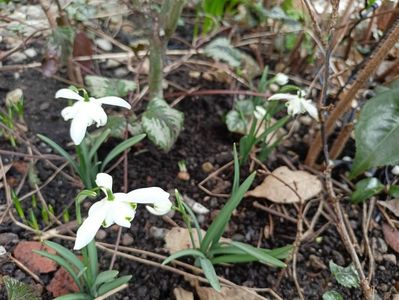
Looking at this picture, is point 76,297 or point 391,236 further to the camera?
point 391,236

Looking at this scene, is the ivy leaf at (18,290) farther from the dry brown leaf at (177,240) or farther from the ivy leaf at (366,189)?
the ivy leaf at (366,189)

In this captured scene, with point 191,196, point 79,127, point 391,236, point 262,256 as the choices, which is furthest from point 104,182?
point 391,236

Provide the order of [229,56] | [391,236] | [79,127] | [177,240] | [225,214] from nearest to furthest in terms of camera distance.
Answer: [79,127]
[225,214]
[177,240]
[391,236]
[229,56]

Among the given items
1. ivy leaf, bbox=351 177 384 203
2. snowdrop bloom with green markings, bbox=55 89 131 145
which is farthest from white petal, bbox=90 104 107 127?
ivy leaf, bbox=351 177 384 203

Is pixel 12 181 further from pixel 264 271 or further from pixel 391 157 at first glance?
pixel 391 157

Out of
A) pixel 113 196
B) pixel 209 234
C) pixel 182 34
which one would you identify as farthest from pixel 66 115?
pixel 182 34

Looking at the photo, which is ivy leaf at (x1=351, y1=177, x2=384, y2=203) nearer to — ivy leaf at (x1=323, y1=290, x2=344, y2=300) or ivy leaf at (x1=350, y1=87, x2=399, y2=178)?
ivy leaf at (x1=350, y1=87, x2=399, y2=178)

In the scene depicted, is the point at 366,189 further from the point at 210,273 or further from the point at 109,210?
the point at 109,210
